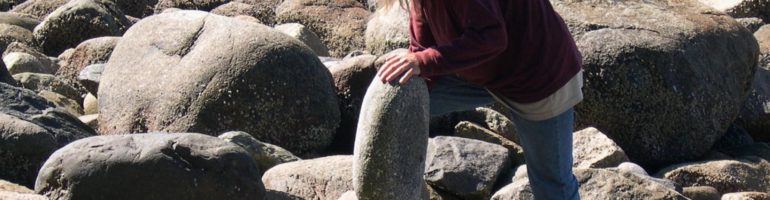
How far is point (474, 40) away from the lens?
4.40 metres

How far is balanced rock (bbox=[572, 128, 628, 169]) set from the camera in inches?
313

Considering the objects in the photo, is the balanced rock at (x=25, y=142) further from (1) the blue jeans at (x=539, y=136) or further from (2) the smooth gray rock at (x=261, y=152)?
(1) the blue jeans at (x=539, y=136)

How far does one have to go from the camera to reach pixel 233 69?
8.26 metres

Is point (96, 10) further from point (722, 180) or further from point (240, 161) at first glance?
point (240, 161)

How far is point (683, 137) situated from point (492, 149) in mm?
2331

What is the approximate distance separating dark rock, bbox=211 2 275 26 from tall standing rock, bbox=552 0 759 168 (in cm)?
464

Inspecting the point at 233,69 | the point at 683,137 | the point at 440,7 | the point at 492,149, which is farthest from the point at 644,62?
the point at 440,7

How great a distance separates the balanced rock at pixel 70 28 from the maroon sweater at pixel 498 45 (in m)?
7.83

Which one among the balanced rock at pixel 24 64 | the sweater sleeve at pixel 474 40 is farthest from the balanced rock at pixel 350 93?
the sweater sleeve at pixel 474 40

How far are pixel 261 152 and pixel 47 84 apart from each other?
3.03 meters

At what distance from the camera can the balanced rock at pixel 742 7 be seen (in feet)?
46.5

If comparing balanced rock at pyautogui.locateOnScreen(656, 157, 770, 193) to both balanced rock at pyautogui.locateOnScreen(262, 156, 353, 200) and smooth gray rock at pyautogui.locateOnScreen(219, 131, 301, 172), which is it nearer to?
smooth gray rock at pyautogui.locateOnScreen(219, 131, 301, 172)

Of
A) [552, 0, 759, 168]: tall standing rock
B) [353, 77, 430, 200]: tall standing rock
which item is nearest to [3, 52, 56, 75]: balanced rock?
[552, 0, 759, 168]: tall standing rock

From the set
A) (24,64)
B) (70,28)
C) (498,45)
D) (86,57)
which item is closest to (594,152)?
(498,45)
